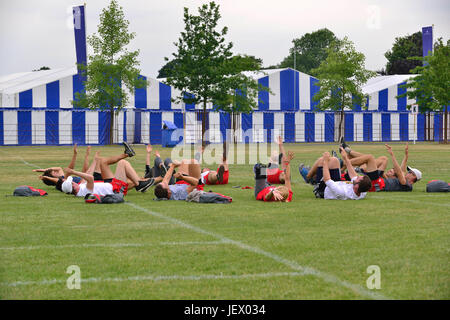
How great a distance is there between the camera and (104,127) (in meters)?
55.8

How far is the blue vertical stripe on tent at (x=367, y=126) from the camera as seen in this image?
216ft

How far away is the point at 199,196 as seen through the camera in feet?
38.4

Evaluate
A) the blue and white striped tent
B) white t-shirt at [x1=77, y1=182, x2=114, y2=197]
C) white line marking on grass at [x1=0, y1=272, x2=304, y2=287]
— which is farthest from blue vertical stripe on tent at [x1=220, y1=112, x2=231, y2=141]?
white line marking on grass at [x1=0, y1=272, x2=304, y2=287]

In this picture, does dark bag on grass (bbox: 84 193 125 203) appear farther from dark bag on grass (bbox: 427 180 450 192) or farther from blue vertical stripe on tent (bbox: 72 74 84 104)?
blue vertical stripe on tent (bbox: 72 74 84 104)

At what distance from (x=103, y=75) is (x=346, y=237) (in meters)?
46.7

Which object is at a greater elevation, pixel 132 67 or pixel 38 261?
pixel 132 67

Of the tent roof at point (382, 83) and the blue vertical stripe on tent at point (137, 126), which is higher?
the tent roof at point (382, 83)

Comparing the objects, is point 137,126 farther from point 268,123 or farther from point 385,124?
point 385,124

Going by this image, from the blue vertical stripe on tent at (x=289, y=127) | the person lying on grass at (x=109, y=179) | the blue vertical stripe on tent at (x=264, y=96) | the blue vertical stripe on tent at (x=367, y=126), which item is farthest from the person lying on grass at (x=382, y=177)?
the blue vertical stripe on tent at (x=367, y=126)

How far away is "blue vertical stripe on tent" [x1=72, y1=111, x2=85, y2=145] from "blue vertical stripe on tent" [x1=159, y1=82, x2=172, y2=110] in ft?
24.4

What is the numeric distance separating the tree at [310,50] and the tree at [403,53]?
17050 millimetres

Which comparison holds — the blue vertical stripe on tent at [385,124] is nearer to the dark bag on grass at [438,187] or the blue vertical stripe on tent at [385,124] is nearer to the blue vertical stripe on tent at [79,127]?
the blue vertical stripe on tent at [79,127]
